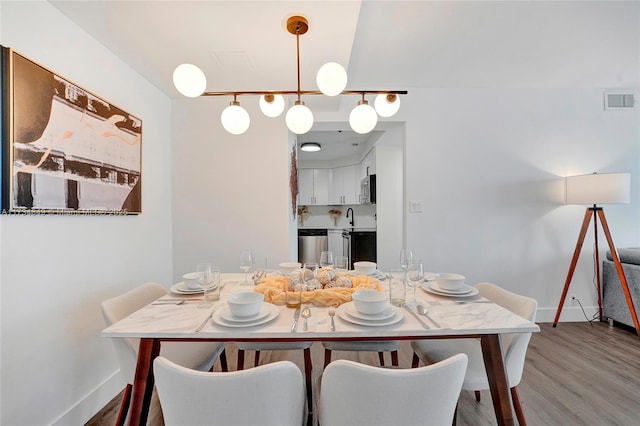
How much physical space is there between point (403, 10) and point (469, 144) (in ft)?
5.60

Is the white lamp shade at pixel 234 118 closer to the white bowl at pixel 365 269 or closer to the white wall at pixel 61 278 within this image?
the white wall at pixel 61 278

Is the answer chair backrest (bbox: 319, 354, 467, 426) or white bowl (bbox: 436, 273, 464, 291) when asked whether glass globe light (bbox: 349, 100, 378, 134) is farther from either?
chair backrest (bbox: 319, 354, 467, 426)

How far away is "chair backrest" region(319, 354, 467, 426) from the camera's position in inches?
29.4

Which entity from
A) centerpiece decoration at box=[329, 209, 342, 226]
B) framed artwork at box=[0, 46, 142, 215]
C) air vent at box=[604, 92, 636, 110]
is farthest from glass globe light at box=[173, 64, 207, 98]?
centerpiece decoration at box=[329, 209, 342, 226]

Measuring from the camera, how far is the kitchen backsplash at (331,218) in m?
5.96

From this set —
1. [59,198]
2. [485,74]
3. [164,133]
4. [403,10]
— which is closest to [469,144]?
[485,74]

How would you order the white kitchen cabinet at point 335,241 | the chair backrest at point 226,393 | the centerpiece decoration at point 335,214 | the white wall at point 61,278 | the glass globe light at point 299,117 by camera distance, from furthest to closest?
the centerpiece decoration at point 335,214 < the white kitchen cabinet at point 335,241 < the glass globe light at point 299,117 < the white wall at point 61,278 < the chair backrest at point 226,393

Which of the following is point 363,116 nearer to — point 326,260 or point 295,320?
point 326,260

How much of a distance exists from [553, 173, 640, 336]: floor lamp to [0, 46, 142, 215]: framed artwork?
399 centimetres

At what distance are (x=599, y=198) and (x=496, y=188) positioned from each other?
2.63 feet

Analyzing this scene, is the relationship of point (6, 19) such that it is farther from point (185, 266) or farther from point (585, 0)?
point (585, 0)

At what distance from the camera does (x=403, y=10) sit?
1.67 m

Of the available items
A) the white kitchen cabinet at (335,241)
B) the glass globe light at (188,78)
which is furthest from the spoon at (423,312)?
the white kitchen cabinet at (335,241)

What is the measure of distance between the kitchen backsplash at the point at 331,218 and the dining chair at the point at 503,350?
438cm
